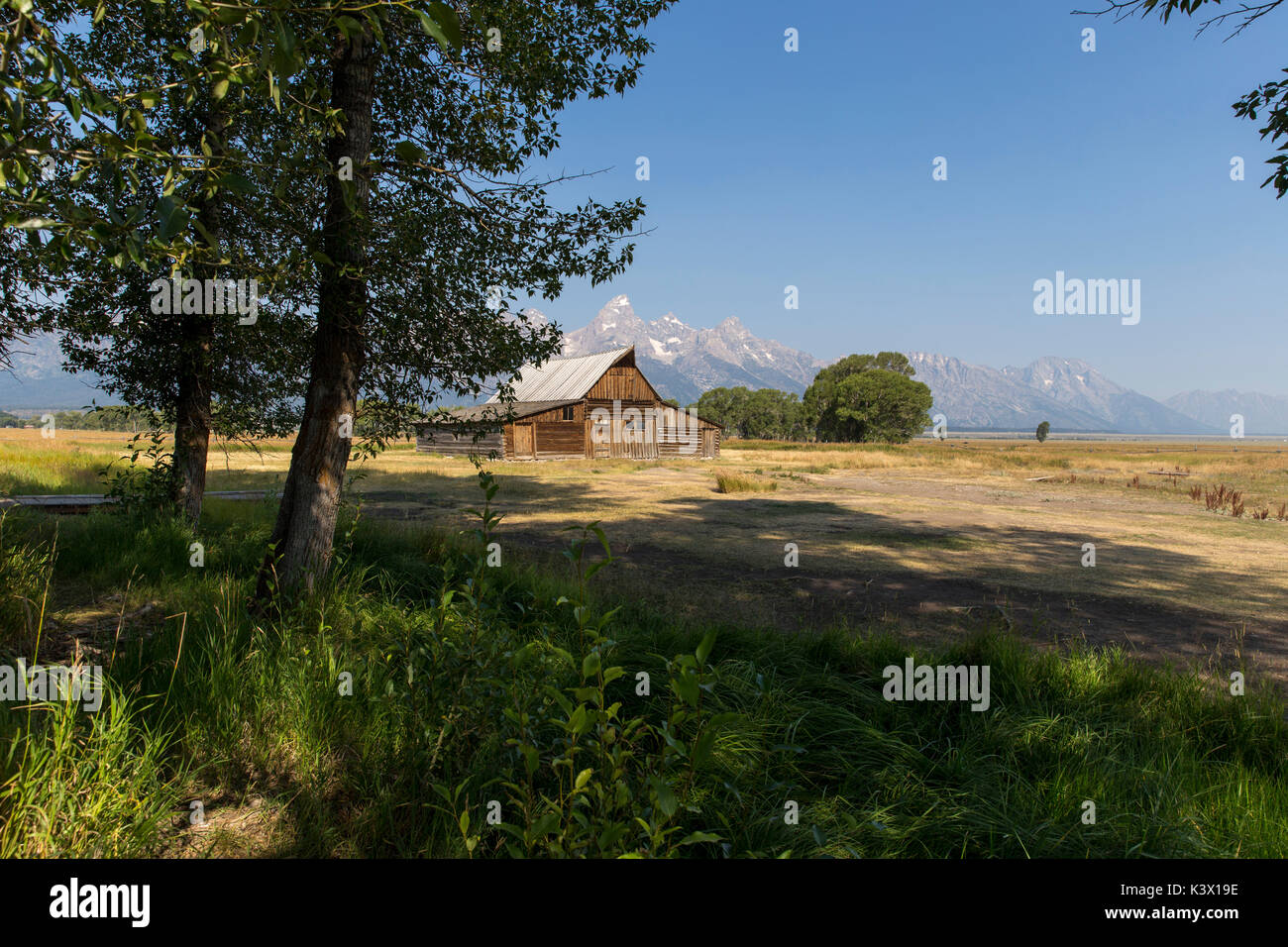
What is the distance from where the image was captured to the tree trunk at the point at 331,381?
5375 millimetres

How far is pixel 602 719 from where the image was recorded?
2320mm

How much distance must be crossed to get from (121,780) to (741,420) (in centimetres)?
12874

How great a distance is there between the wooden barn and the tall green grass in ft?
126

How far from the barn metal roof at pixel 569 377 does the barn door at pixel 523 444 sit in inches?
167

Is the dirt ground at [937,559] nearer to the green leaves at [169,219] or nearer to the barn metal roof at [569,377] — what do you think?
the green leaves at [169,219]

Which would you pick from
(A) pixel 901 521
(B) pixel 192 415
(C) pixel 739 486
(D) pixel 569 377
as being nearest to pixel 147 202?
(B) pixel 192 415

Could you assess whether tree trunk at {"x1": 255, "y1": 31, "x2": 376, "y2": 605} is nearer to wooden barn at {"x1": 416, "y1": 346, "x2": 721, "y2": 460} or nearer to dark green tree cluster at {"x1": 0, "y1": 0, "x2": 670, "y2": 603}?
dark green tree cluster at {"x1": 0, "y1": 0, "x2": 670, "y2": 603}

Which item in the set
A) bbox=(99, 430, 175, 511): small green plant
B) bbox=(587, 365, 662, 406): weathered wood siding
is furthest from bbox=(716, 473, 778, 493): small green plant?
bbox=(587, 365, 662, 406): weathered wood siding

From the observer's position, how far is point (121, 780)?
101 inches

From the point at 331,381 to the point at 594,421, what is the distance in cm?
3971

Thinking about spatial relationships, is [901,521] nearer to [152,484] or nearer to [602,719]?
[152,484]

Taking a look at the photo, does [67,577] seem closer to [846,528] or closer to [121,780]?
[121,780]
